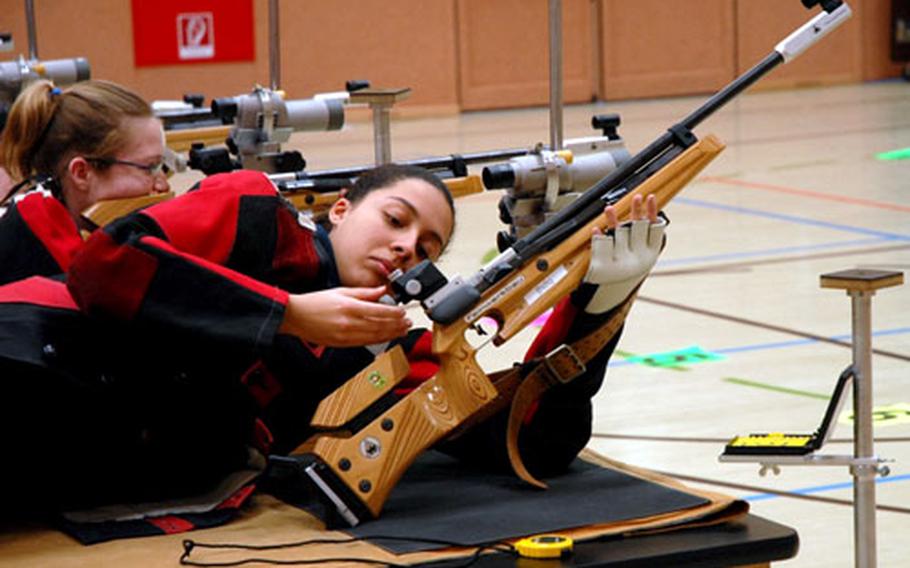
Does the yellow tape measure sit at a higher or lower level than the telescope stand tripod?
lower

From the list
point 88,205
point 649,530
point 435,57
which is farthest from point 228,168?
point 435,57

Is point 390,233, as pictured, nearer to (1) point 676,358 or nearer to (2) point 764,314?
(1) point 676,358

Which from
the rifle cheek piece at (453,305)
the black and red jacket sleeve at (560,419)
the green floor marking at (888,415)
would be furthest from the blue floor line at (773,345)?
the rifle cheek piece at (453,305)

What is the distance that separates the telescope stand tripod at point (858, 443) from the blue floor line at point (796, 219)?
3.73 m

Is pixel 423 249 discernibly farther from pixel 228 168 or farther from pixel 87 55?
pixel 87 55

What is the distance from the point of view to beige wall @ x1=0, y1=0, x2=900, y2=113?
10164mm

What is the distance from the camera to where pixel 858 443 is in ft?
7.38

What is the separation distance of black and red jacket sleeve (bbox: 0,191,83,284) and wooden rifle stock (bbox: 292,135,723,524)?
0.54m

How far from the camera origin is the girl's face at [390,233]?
95.4 inches

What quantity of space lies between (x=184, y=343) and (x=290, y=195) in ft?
3.43

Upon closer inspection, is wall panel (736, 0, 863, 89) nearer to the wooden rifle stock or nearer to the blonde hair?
the blonde hair

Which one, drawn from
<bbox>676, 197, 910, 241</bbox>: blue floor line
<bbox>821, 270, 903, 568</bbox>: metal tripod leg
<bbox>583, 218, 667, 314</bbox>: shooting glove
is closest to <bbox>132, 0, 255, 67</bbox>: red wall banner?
<bbox>676, 197, 910, 241</bbox>: blue floor line

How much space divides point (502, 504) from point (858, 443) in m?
0.49

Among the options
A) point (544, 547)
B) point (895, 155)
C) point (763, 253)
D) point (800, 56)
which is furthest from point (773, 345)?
point (800, 56)
